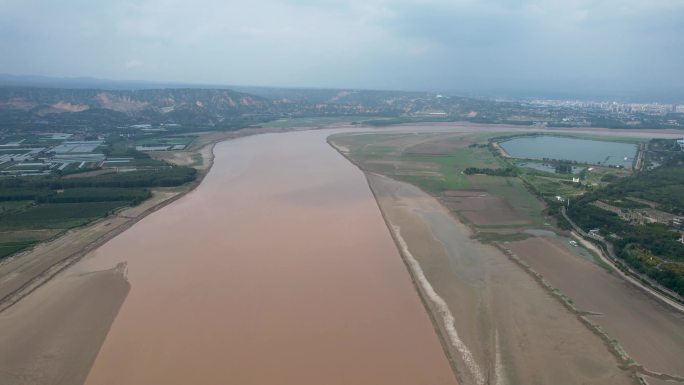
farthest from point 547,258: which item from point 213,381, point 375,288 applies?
point 213,381

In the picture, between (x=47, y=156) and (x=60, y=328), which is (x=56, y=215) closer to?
(x=60, y=328)

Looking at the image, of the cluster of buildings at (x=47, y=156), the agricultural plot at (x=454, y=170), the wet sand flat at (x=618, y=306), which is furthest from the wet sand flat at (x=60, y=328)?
the cluster of buildings at (x=47, y=156)

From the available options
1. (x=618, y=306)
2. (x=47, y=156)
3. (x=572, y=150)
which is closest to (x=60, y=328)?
(x=618, y=306)

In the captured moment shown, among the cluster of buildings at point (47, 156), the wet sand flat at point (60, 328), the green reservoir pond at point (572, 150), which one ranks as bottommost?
the wet sand flat at point (60, 328)

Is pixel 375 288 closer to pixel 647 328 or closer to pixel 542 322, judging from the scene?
pixel 542 322

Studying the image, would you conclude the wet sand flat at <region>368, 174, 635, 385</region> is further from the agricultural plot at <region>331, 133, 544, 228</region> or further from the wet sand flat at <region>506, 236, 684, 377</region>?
the agricultural plot at <region>331, 133, 544, 228</region>

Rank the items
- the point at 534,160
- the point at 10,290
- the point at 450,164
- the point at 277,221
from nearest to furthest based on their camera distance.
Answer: the point at 10,290, the point at 277,221, the point at 450,164, the point at 534,160

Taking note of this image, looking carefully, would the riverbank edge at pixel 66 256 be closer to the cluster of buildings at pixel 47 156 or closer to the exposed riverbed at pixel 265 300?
the exposed riverbed at pixel 265 300
